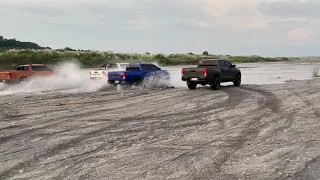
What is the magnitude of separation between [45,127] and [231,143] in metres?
5.05

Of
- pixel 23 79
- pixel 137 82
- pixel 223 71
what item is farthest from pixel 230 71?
pixel 23 79

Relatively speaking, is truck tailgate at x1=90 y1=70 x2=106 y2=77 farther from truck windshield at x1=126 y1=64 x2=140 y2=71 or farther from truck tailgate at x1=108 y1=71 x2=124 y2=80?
truck windshield at x1=126 y1=64 x2=140 y2=71

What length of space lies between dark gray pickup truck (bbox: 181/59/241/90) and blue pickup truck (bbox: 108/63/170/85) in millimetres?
2578

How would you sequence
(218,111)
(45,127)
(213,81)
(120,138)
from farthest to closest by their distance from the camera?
(213,81)
(218,111)
(45,127)
(120,138)

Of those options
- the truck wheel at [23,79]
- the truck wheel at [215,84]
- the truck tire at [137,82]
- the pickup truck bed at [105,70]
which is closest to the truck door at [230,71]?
the truck wheel at [215,84]

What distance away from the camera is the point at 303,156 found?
7.82 m

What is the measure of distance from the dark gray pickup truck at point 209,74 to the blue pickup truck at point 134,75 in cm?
258

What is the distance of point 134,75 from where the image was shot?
24.2m

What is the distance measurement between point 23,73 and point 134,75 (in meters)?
7.41

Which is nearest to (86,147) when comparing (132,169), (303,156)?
(132,169)

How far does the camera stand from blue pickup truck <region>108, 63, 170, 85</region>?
78.3 feet

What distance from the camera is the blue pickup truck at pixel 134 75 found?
23.9m

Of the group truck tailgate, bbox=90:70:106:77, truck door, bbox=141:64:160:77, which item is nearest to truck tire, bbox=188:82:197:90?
truck door, bbox=141:64:160:77

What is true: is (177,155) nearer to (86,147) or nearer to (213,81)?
(86,147)
